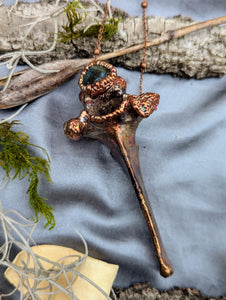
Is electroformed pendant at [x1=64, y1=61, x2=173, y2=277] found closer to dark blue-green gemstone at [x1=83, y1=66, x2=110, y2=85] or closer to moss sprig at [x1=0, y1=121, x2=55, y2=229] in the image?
dark blue-green gemstone at [x1=83, y1=66, x2=110, y2=85]

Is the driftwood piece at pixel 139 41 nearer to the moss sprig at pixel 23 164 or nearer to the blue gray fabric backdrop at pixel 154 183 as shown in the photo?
the blue gray fabric backdrop at pixel 154 183

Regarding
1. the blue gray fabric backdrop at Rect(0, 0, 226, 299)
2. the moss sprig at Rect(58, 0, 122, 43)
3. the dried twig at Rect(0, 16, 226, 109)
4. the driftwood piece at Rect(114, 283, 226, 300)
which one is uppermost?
the moss sprig at Rect(58, 0, 122, 43)

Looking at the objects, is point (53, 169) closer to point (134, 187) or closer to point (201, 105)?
point (134, 187)

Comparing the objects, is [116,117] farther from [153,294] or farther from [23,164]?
[153,294]

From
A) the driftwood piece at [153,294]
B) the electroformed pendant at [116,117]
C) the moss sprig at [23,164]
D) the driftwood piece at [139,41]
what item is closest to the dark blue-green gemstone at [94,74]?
the electroformed pendant at [116,117]

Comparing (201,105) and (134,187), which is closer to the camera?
(134,187)

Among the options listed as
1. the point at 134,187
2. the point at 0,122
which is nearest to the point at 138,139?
the point at 134,187

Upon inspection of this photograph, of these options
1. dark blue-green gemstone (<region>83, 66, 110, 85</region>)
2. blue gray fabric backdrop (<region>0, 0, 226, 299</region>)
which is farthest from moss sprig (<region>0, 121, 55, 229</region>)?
dark blue-green gemstone (<region>83, 66, 110, 85</region>)
